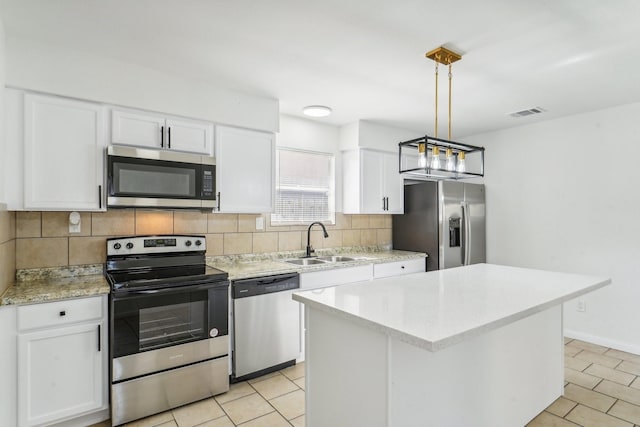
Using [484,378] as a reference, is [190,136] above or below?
above

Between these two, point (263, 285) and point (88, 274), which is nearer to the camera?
point (88, 274)

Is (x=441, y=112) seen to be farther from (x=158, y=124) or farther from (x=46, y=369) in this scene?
(x=46, y=369)

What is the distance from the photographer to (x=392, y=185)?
4.34 metres

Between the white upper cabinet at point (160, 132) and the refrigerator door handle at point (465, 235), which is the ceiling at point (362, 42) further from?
the refrigerator door handle at point (465, 235)

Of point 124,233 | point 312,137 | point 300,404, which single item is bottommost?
point 300,404

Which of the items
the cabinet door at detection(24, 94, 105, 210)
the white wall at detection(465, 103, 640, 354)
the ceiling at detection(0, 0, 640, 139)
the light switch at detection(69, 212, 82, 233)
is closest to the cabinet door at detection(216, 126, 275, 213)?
the ceiling at detection(0, 0, 640, 139)

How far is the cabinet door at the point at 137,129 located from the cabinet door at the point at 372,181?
2176 millimetres

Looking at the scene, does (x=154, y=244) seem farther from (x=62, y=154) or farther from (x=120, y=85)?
(x=120, y=85)

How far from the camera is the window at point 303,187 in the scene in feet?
12.4

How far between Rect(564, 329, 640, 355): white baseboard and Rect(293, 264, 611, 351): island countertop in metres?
1.83

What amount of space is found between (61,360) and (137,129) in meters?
1.57

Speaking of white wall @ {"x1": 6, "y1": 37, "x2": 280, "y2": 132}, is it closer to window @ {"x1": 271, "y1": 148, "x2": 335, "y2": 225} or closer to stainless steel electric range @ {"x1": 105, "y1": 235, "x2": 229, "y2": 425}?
window @ {"x1": 271, "y1": 148, "x2": 335, "y2": 225}

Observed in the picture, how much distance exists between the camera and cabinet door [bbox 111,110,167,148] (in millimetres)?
2514

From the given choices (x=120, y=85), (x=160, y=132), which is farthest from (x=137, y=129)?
(x=120, y=85)
